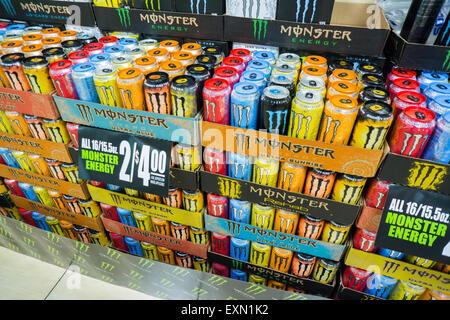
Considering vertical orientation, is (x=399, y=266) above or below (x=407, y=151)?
below

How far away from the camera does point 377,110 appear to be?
973 millimetres

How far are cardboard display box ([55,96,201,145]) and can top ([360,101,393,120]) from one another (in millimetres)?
617

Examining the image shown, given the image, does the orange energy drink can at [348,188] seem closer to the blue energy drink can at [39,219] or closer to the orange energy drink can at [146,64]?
the orange energy drink can at [146,64]

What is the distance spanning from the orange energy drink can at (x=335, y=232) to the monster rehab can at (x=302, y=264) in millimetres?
149

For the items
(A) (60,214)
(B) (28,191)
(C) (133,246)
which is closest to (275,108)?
(C) (133,246)

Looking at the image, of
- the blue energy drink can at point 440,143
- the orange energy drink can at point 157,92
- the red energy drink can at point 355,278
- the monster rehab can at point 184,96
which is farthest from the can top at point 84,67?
the red energy drink can at point 355,278

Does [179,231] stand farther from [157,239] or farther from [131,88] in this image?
[131,88]

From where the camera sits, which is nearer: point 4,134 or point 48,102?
point 48,102

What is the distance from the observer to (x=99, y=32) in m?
1.72

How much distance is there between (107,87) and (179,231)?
0.86m

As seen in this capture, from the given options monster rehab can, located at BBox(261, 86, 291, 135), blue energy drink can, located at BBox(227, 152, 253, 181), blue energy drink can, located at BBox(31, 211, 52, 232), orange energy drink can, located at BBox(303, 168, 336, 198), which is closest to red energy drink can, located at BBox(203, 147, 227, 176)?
blue energy drink can, located at BBox(227, 152, 253, 181)

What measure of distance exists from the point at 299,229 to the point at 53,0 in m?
1.85
